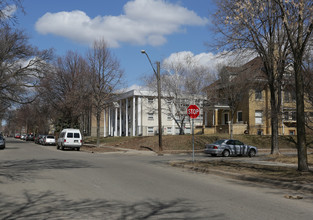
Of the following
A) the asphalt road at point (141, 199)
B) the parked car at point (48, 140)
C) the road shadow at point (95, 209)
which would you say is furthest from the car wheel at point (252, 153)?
the parked car at point (48, 140)

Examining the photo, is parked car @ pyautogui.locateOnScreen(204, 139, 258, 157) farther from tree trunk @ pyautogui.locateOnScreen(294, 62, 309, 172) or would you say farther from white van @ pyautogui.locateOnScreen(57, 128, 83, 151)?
white van @ pyautogui.locateOnScreen(57, 128, 83, 151)

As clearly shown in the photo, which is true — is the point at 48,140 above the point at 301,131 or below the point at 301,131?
below

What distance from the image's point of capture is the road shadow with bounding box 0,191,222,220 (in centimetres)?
637

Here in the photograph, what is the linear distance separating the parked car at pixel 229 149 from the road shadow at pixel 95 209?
54.5 ft

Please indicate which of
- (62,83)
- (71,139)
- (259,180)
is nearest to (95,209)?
(259,180)

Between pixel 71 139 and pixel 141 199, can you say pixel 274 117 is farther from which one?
pixel 71 139

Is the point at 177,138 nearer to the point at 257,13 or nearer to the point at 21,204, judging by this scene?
the point at 257,13

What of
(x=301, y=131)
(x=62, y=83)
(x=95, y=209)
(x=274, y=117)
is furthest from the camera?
(x=62, y=83)

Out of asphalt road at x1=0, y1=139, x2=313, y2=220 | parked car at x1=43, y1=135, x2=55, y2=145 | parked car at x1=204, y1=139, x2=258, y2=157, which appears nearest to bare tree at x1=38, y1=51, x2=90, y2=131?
parked car at x1=43, y1=135, x2=55, y2=145

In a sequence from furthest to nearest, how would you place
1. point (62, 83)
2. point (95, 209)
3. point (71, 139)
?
point (62, 83) → point (71, 139) → point (95, 209)

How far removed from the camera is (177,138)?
32938 millimetres

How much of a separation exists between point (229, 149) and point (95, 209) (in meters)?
18.8

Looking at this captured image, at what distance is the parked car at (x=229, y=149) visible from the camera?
24109 mm

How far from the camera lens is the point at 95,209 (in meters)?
6.94
